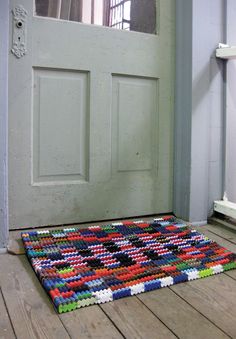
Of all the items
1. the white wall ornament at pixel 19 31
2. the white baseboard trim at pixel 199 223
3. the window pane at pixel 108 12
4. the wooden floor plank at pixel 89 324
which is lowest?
the wooden floor plank at pixel 89 324

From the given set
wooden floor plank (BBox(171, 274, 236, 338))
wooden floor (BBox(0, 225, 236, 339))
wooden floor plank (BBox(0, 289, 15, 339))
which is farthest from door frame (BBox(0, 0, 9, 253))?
wooden floor plank (BBox(171, 274, 236, 338))

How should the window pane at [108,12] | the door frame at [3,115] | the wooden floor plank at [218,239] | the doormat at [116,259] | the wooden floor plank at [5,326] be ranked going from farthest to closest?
the window pane at [108,12]
the wooden floor plank at [218,239]
the door frame at [3,115]
the doormat at [116,259]
the wooden floor plank at [5,326]

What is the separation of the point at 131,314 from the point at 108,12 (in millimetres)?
1379

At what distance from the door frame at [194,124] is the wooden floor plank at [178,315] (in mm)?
777

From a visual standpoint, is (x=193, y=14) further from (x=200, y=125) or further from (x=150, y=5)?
(x=200, y=125)

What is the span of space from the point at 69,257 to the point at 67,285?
22 cm

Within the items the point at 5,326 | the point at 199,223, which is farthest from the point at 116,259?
the point at 199,223

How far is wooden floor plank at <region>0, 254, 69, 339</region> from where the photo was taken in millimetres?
923

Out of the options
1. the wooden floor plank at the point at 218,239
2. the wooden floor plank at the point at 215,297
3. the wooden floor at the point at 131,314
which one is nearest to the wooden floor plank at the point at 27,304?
the wooden floor at the point at 131,314

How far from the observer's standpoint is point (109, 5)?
5.86ft

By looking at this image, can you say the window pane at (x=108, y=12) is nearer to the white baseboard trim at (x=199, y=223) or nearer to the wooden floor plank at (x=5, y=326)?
the white baseboard trim at (x=199, y=223)

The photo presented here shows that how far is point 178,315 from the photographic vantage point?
101 cm

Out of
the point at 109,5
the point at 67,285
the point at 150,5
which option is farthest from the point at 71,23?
the point at 67,285

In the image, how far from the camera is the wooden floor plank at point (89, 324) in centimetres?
92
